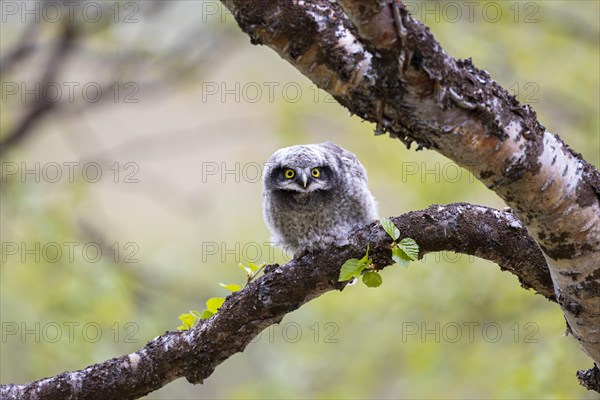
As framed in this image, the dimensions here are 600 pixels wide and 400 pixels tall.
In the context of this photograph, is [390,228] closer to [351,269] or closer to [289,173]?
[351,269]

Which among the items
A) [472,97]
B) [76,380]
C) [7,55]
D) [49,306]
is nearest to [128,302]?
[49,306]

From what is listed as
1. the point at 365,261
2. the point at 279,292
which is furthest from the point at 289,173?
the point at 365,261

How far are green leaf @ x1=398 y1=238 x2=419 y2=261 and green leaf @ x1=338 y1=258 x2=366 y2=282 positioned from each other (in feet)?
0.56

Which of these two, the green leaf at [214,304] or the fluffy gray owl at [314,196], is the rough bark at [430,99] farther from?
the fluffy gray owl at [314,196]

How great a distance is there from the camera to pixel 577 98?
255 inches

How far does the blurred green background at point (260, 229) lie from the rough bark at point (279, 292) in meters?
1.82

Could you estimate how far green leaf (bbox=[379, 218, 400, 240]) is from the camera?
2705 millimetres

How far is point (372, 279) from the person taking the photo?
277 cm

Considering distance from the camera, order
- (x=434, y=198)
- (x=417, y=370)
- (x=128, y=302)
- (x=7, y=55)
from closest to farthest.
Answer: (x=417, y=370) → (x=434, y=198) → (x=128, y=302) → (x=7, y=55)

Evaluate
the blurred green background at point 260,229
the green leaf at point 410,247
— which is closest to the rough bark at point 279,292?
the green leaf at point 410,247

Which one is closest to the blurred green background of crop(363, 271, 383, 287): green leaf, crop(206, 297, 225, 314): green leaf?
crop(363, 271, 383, 287): green leaf

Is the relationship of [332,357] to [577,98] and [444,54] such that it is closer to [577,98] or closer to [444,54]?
[577,98]

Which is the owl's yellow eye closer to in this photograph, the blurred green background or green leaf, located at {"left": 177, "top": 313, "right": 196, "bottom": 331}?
green leaf, located at {"left": 177, "top": 313, "right": 196, "bottom": 331}

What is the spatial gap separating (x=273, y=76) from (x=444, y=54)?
6.75 metres
